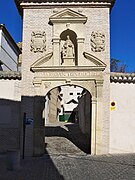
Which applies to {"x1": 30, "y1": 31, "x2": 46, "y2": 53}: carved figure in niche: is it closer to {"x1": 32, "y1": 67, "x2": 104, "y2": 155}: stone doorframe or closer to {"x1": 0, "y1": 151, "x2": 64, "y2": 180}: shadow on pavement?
{"x1": 32, "y1": 67, "x2": 104, "y2": 155}: stone doorframe

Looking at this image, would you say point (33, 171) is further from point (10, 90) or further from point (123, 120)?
point (123, 120)

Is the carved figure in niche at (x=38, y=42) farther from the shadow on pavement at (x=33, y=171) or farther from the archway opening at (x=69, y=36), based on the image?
the shadow on pavement at (x=33, y=171)

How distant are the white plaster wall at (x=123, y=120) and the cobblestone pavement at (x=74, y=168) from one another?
71cm

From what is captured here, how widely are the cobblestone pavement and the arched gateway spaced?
1.08m

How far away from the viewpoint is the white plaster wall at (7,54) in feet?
54.6

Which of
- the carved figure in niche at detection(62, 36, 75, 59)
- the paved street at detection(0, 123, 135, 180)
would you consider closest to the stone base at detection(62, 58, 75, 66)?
the carved figure in niche at detection(62, 36, 75, 59)

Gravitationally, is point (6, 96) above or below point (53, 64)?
below

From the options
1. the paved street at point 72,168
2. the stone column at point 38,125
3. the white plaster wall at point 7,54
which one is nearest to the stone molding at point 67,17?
the stone column at point 38,125

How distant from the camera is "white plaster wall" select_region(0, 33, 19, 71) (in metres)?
16.6

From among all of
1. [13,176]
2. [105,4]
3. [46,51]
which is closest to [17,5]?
[46,51]

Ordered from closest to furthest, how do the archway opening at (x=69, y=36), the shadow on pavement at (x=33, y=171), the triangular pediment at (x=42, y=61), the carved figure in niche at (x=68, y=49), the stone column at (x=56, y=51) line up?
the shadow on pavement at (x=33, y=171) → the triangular pediment at (x=42, y=61) → the stone column at (x=56, y=51) → the carved figure in niche at (x=68, y=49) → the archway opening at (x=69, y=36)

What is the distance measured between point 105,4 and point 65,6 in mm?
1775

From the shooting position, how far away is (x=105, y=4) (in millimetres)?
11508

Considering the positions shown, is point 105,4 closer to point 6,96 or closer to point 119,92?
point 119,92
